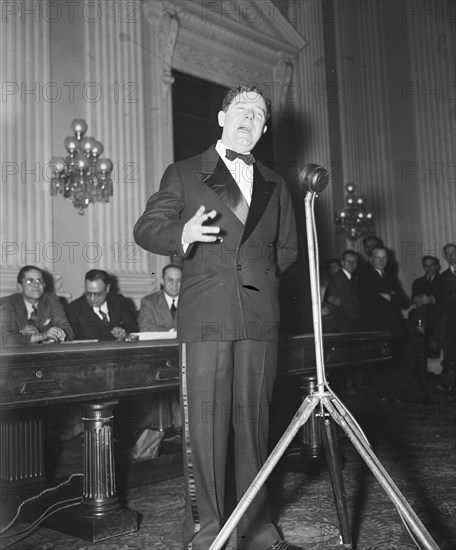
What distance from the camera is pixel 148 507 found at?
9.93 ft

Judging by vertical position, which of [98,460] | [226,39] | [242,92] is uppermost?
[226,39]

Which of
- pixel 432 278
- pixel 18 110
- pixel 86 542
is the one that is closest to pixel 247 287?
pixel 86 542

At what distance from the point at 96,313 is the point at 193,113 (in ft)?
11.2

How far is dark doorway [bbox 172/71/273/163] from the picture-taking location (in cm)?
777

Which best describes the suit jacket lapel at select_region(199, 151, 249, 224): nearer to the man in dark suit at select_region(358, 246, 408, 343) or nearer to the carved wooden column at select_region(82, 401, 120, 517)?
the carved wooden column at select_region(82, 401, 120, 517)

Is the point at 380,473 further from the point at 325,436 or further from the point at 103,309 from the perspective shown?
the point at 103,309

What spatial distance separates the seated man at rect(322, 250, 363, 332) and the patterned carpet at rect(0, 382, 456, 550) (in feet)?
8.80

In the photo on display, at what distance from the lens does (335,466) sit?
208 centimetres

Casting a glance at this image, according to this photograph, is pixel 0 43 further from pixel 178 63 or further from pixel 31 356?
pixel 31 356

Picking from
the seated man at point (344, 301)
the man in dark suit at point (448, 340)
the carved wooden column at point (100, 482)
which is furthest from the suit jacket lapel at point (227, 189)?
the man in dark suit at point (448, 340)

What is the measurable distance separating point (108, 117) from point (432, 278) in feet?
16.8

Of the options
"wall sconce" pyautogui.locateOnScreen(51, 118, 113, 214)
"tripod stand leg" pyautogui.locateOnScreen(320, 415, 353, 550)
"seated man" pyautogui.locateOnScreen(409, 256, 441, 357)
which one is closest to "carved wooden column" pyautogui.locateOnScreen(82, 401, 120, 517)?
"tripod stand leg" pyautogui.locateOnScreen(320, 415, 353, 550)

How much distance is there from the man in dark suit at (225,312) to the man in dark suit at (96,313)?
129 inches

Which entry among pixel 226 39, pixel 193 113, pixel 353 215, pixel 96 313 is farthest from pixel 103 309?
pixel 353 215
